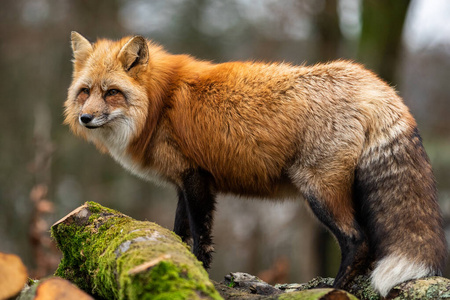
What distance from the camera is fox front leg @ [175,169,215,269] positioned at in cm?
586

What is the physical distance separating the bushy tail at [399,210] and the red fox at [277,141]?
11 millimetres

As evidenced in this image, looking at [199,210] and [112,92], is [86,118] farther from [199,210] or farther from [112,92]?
[199,210]

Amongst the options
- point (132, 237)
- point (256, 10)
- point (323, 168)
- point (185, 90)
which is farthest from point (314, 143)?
point (256, 10)

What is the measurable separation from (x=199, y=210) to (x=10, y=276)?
249cm

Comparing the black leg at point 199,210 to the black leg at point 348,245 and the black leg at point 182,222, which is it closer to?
the black leg at point 182,222

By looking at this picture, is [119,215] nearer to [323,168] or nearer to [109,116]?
[109,116]

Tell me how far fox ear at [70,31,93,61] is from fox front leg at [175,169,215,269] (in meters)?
2.29

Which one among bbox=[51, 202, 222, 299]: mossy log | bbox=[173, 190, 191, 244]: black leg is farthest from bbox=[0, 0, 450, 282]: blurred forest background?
bbox=[51, 202, 222, 299]: mossy log

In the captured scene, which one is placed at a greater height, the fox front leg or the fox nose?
the fox nose

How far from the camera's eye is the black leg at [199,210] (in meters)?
5.86

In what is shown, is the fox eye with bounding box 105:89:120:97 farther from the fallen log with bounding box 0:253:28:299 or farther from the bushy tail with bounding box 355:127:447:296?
the bushy tail with bounding box 355:127:447:296

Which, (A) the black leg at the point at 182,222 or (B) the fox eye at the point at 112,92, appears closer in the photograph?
(B) the fox eye at the point at 112,92

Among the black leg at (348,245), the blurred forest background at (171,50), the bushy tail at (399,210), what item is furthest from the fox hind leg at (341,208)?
the blurred forest background at (171,50)

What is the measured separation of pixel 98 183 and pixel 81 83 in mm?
10481
